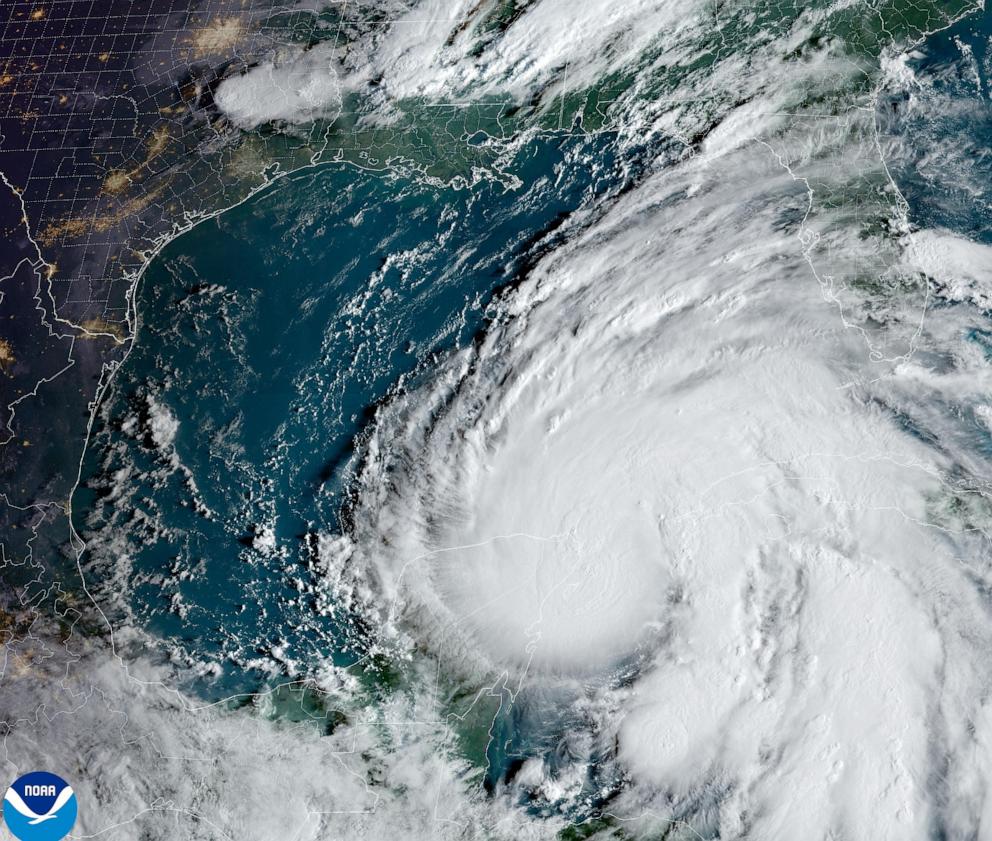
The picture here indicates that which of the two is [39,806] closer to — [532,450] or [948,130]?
[532,450]

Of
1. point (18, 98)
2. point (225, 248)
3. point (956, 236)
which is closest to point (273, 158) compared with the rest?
point (225, 248)

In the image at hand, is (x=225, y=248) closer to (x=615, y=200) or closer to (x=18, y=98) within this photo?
(x=18, y=98)

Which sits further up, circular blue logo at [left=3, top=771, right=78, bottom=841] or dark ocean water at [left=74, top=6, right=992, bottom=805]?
dark ocean water at [left=74, top=6, right=992, bottom=805]

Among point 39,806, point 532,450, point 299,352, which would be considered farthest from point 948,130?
point 39,806

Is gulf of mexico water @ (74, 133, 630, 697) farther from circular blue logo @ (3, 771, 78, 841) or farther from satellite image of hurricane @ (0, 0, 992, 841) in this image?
circular blue logo @ (3, 771, 78, 841)

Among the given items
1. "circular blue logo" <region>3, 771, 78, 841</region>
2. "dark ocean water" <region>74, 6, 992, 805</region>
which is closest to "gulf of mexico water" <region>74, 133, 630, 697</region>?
"dark ocean water" <region>74, 6, 992, 805</region>

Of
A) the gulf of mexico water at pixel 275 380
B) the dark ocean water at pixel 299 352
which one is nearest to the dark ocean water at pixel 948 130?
Result: the dark ocean water at pixel 299 352
